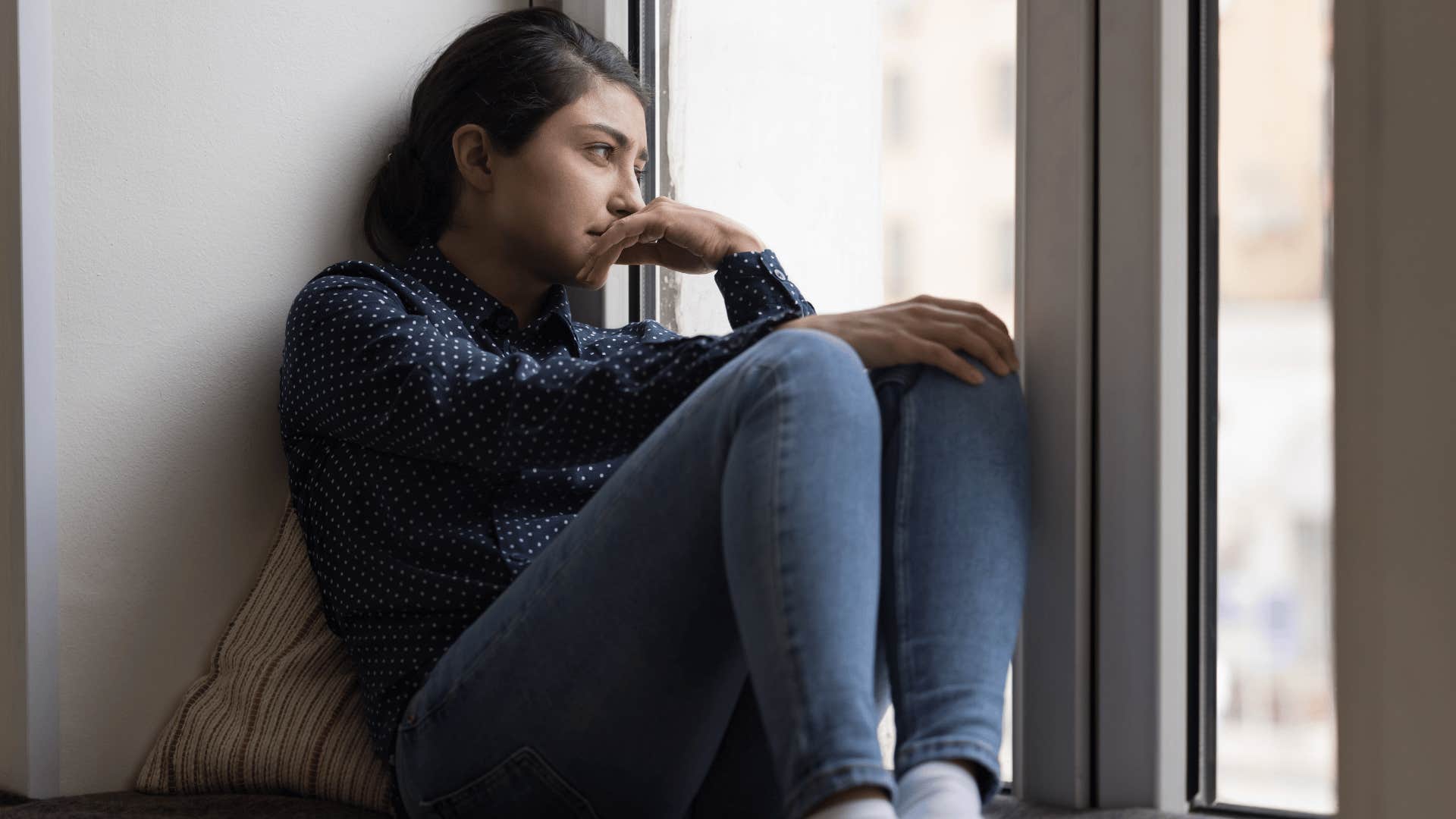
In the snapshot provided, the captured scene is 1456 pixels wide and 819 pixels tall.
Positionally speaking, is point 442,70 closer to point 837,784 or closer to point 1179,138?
point 1179,138

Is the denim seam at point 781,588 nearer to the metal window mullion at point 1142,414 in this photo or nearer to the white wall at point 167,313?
the metal window mullion at point 1142,414

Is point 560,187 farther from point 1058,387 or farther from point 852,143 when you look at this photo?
point 1058,387

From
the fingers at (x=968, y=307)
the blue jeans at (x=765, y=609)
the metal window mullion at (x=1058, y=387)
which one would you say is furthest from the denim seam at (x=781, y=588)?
the metal window mullion at (x=1058, y=387)

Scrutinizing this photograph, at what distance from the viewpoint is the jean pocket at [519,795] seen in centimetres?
91

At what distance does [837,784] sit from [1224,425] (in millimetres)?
583

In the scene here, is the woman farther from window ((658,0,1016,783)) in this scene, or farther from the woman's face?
window ((658,0,1016,783))

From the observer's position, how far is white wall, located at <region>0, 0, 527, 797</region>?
45.6 inches

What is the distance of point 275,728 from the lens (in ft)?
3.80

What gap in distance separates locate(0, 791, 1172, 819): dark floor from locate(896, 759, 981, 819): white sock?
11.7 inches

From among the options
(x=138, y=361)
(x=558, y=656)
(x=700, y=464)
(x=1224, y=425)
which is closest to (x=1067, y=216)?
(x=1224, y=425)

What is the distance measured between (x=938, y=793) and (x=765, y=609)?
0.50 ft

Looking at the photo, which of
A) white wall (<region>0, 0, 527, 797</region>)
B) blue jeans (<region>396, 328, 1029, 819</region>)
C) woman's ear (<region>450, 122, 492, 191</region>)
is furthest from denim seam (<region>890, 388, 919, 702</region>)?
white wall (<region>0, 0, 527, 797</region>)

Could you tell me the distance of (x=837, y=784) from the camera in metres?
0.69

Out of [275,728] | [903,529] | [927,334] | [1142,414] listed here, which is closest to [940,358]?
[927,334]
